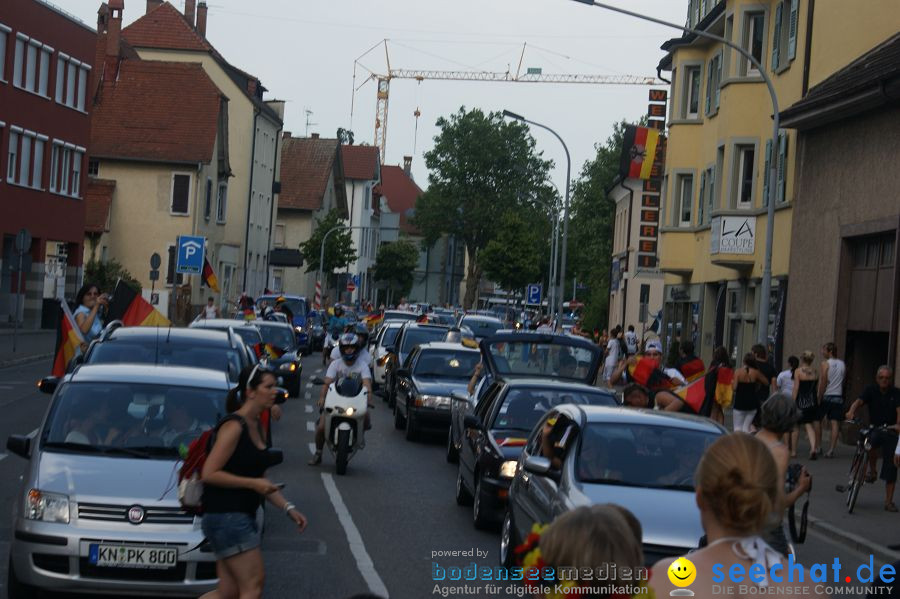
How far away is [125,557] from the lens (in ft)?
28.9

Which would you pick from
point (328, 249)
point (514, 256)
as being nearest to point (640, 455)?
point (514, 256)

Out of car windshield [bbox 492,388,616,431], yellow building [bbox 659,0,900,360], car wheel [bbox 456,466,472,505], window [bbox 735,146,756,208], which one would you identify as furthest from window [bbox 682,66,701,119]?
car wheel [bbox 456,466,472,505]

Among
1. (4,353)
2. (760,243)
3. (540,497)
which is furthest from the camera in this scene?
(4,353)

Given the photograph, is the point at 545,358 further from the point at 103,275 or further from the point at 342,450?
the point at 103,275

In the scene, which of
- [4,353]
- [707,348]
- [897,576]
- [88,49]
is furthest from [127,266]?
[897,576]

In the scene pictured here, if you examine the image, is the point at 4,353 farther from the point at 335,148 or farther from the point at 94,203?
the point at 335,148

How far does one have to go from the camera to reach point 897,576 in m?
4.32

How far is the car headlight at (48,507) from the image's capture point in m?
8.95

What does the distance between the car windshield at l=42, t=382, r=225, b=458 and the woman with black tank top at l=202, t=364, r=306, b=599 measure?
2.63 m

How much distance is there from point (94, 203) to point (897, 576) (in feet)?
205

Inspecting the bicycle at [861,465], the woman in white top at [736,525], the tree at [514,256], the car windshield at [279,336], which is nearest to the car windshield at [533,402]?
the bicycle at [861,465]

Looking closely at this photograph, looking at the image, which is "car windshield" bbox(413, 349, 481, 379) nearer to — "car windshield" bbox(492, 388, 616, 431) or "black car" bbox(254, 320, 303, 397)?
"black car" bbox(254, 320, 303, 397)

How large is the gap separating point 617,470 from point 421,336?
21.8 meters

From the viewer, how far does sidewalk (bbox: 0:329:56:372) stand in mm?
35656
